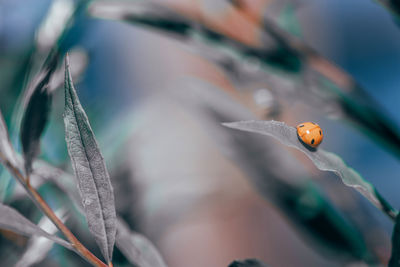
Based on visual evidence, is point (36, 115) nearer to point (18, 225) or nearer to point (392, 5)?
point (18, 225)

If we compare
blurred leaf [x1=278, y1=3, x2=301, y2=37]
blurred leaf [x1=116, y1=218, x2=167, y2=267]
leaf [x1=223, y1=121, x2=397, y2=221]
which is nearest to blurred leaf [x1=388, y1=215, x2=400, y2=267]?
leaf [x1=223, y1=121, x2=397, y2=221]

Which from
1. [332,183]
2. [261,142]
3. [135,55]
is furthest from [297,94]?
[135,55]

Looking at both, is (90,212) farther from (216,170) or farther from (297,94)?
(216,170)

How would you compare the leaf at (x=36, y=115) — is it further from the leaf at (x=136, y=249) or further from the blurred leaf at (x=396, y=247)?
the blurred leaf at (x=396, y=247)

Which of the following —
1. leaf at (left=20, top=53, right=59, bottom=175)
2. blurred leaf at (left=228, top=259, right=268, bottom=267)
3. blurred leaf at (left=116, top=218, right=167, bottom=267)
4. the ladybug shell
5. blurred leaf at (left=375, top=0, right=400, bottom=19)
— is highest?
blurred leaf at (left=375, top=0, right=400, bottom=19)

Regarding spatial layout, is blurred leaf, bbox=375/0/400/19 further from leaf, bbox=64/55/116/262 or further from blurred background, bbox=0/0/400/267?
leaf, bbox=64/55/116/262

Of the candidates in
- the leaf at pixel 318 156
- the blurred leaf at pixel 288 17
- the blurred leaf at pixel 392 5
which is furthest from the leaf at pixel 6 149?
the blurred leaf at pixel 288 17

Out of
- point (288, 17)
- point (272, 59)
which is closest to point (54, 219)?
point (272, 59)
